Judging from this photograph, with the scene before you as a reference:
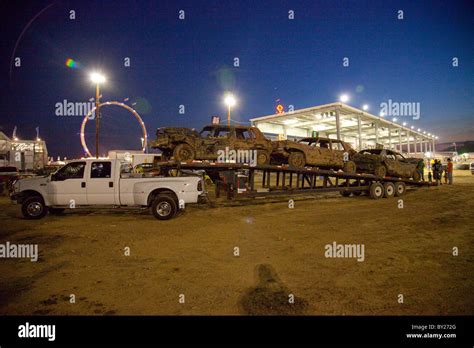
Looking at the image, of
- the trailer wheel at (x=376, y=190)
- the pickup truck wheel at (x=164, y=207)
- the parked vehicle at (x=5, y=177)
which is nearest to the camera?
the pickup truck wheel at (x=164, y=207)

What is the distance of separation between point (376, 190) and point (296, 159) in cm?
467

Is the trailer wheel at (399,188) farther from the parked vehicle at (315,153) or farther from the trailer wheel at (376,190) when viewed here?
the parked vehicle at (315,153)

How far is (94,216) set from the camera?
8.45 m

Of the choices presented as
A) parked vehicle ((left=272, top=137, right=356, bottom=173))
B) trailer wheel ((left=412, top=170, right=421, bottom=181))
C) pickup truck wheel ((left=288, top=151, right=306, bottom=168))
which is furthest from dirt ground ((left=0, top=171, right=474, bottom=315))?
trailer wheel ((left=412, top=170, right=421, bottom=181))

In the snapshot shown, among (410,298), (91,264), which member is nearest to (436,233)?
(410,298)

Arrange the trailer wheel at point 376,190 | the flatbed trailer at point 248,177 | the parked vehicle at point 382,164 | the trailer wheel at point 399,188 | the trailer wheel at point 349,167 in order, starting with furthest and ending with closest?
1. the trailer wheel at point 399,188
2. the parked vehicle at point 382,164
3. the trailer wheel at point 376,190
4. the trailer wheel at point 349,167
5. the flatbed trailer at point 248,177

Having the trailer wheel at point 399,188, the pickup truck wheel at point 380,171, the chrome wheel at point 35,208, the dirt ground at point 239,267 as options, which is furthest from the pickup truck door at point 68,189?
the trailer wheel at point 399,188

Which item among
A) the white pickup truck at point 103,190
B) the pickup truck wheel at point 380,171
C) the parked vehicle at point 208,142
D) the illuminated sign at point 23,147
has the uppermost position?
the illuminated sign at point 23,147

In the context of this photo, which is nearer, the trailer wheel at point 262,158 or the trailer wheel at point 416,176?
the trailer wheel at point 262,158

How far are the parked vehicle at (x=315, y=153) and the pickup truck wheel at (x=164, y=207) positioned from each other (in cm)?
464

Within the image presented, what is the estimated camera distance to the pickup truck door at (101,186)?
7.79 m

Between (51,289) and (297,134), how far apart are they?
117 feet

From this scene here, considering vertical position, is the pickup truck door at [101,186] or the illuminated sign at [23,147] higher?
the illuminated sign at [23,147]
